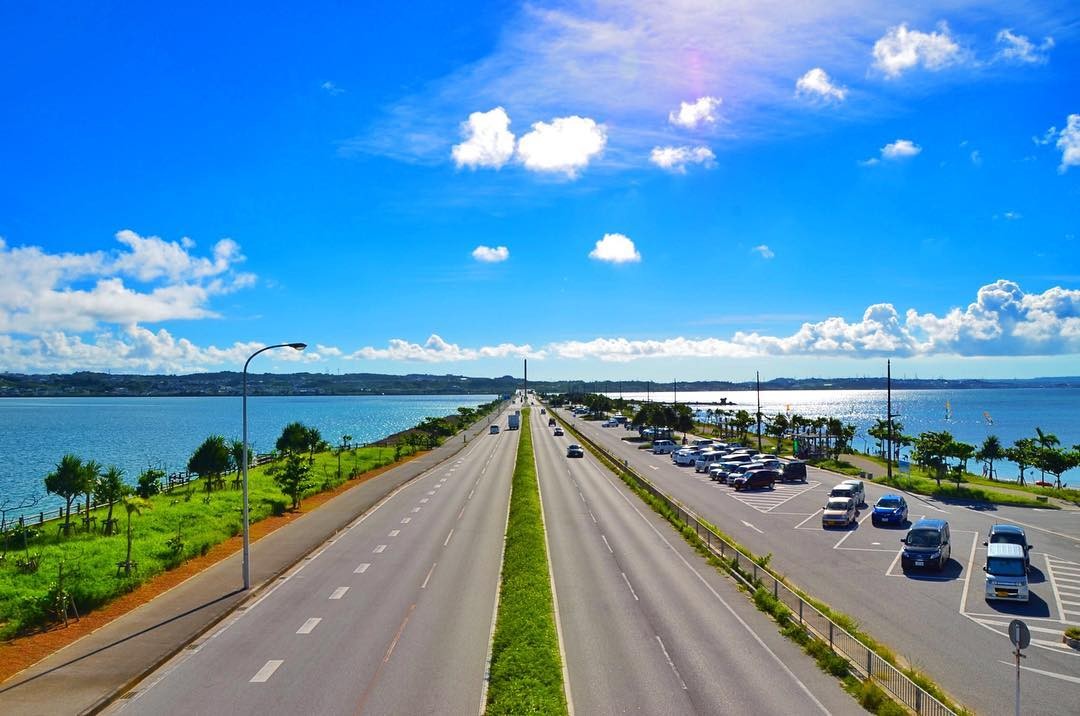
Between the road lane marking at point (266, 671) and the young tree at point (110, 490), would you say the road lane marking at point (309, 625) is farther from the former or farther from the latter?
the young tree at point (110, 490)

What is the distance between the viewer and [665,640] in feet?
68.6

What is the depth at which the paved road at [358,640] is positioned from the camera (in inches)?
664

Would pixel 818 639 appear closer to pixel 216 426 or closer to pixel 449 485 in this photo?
pixel 449 485

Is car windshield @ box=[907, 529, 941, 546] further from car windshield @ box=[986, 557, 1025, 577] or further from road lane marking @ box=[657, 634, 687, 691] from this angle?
road lane marking @ box=[657, 634, 687, 691]

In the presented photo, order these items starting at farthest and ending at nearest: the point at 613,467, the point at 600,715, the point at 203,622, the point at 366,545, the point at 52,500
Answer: the point at 613,467
the point at 52,500
the point at 366,545
the point at 203,622
the point at 600,715

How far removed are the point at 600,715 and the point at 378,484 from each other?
145 feet

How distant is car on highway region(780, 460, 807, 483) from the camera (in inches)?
2352

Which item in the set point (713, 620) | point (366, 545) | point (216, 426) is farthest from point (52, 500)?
point (216, 426)

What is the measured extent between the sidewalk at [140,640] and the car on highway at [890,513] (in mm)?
31062

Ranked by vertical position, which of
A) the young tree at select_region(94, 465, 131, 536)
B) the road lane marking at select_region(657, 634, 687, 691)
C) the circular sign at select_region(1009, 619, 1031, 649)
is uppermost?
the circular sign at select_region(1009, 619, 1031, 649)

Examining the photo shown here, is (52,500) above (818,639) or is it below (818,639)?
below

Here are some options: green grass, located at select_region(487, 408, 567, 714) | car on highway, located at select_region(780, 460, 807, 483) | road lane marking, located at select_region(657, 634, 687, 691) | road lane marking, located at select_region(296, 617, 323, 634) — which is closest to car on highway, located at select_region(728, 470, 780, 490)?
car on highway, located at select_region(780, 460, 807, 483)

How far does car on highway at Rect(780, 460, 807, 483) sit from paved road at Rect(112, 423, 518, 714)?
33244mm

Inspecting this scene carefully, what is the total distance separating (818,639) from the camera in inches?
794
